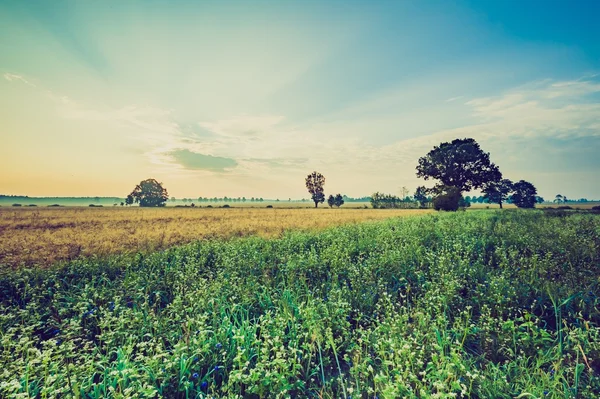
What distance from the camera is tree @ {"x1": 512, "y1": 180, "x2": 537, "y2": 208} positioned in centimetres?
9909

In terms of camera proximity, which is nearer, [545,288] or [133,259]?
[545,288]

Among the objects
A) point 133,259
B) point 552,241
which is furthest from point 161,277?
point 552,241

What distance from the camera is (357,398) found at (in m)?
2.54

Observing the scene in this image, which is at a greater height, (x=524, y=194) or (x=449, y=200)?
(x=524, y=194)

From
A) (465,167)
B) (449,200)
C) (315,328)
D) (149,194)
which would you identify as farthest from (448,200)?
(149,194)

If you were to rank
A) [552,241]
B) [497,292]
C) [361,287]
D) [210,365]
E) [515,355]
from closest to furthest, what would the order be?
[210,365] < [515,355] < [497,292] < [361,287] < [552,241]

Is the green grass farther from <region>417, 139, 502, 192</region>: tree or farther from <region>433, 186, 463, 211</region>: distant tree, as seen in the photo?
<region>417, 139, 502, 192</region>: tree

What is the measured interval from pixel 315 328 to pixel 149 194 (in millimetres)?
125408

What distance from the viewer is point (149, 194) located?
11106 centimetres

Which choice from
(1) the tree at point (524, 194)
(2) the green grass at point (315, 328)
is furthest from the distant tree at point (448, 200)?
(1) the tree at point (524, 194)

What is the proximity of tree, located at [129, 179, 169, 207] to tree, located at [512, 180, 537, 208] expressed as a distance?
14332 centimetres

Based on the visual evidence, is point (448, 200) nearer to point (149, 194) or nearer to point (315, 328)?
point (315, 328)

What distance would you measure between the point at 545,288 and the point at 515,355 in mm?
2482

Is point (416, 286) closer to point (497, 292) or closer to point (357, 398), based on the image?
point (497, 292)
